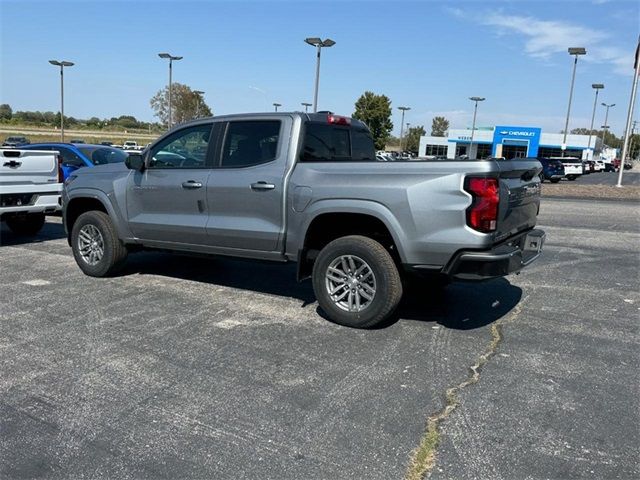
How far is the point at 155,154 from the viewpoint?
612 cm

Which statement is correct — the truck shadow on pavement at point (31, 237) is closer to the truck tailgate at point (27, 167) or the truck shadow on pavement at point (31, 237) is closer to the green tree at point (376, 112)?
the truck tailgate at point (27, 167)

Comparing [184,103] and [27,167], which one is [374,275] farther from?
[184,103]

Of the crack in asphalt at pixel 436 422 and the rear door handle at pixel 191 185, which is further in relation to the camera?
the rear door handle at pixel 191 185

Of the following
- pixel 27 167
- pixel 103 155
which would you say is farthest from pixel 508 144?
pixel 27 167

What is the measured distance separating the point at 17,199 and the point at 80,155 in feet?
12.4

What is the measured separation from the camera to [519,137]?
68438 mm

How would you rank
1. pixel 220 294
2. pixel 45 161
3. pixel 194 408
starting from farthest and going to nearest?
pixel 45 161 → pixel 220 294 → pixel 194 408

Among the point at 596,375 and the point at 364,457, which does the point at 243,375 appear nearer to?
the point at 364,457

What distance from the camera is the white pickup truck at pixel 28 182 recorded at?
828 cm

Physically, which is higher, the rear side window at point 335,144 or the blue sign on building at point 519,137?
the blue sign on building at point 519,137

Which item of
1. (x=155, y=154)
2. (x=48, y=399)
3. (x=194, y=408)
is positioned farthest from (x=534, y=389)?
(x=155, y=154)

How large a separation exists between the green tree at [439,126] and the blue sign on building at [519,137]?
4960 centimetres

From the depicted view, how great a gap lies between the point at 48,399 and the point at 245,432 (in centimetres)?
136

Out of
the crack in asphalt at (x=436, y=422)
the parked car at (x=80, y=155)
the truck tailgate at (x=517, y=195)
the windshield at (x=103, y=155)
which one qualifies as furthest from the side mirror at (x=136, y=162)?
the windshield at (x=103, y=155)
